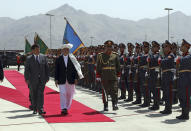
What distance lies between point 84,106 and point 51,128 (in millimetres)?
3660

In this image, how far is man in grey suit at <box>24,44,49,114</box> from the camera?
9.91 m

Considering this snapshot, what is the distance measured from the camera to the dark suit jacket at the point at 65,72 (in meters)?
10.2

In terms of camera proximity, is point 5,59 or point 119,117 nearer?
point 119,117

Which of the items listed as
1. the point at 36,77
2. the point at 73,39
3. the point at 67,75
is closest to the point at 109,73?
the point at 67,75

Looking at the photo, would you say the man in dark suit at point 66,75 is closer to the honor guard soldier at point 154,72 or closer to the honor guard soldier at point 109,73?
the honor guard soldier at point 109,73

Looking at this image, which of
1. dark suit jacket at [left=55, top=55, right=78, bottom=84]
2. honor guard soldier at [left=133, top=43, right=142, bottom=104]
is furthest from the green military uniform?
honor guard soldier at [left=133, top=43, right=142, bottom=104]

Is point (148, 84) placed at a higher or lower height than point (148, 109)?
higher

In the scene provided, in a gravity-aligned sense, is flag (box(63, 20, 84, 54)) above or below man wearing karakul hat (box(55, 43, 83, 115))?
above

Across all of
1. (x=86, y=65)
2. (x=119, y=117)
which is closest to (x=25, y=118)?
(x=119, y=117)

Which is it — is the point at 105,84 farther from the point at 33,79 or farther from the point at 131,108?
the point at 33,79

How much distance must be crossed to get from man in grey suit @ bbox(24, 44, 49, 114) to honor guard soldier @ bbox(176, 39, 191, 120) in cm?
359

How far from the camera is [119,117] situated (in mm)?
9477

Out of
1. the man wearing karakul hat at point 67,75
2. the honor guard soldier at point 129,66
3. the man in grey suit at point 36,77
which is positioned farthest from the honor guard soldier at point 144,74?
the man in grey suit at point 36,77

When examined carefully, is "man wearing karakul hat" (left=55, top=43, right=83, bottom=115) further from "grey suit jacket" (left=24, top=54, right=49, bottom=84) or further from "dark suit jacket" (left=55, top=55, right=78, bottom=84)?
"grey suit jacket" (left=24, top=54, right=49, bottom=84)
